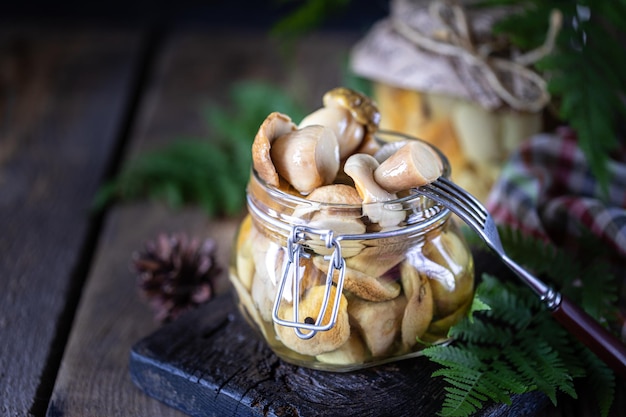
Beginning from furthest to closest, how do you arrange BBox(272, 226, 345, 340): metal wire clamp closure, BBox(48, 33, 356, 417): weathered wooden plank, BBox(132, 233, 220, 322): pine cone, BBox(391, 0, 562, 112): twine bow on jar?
BBox(391, 0, 562, 112): twine bow on jar → BBox(132, 233, 220, 322): pine cone → BBox(48, 33, 356, 417): weathered wooden plank → BBox(272, 226, 345, 340): metal wire clamp closure

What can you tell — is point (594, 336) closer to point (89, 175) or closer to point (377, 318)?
point (377, 318)

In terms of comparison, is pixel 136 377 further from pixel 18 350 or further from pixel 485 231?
pixel 485 231

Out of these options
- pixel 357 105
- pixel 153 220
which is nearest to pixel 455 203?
pixel 357 105

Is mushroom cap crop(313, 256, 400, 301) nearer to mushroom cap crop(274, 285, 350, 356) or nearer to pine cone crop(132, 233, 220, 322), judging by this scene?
mushroom cap crop(274, 285, 350, 356)

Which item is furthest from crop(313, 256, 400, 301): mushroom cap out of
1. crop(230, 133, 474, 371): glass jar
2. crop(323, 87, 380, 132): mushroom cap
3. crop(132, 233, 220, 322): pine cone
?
crop(132, 233, 220, 322): pine cone

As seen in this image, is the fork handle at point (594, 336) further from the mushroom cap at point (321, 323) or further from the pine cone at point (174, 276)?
the pine cone at point (174, 276)

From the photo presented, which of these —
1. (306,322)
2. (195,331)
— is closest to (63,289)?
(195,331)
